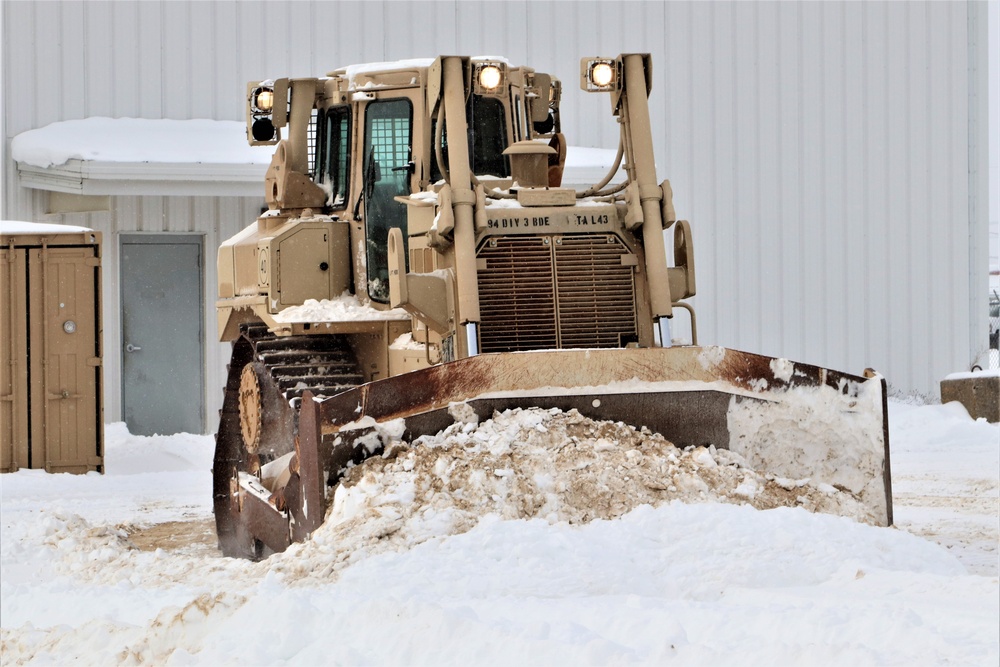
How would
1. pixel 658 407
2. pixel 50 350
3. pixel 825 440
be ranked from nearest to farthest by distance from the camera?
pixel 658 407, pixel 825 440, pixel 50 350

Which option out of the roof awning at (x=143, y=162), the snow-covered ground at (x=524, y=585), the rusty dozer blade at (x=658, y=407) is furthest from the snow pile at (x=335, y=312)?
the roof awning at (x=143, y=162)

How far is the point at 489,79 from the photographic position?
8.54m

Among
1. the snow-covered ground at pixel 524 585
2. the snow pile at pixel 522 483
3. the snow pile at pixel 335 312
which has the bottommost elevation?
the snow-covered ground at pixel 524 585

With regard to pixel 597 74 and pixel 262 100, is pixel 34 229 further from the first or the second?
pixel 597 74

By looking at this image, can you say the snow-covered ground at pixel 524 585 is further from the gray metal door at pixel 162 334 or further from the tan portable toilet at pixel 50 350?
the gray metal door at pixel 162 334

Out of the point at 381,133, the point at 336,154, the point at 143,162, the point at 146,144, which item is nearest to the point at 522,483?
the point at 381,133

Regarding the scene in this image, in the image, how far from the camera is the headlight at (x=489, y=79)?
27.9 ft

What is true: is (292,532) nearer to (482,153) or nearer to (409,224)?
(409,224)

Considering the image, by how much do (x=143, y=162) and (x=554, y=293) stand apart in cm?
769

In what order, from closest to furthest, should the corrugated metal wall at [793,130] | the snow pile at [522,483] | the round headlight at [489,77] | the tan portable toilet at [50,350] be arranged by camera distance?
the snow pile at [522,483] < the round headlight at [489,77] < the tan portable toilet at [50,350] < the corrugated metal wall at [793,130]

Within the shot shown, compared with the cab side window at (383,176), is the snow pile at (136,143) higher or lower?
higher

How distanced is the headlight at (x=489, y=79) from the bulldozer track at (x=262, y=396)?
2.00 metres

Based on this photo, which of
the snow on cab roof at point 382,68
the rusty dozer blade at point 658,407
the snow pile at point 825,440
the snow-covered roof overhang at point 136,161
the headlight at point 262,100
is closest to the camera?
the rusty dozer blade at point 658,407

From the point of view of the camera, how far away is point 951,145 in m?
18.0
